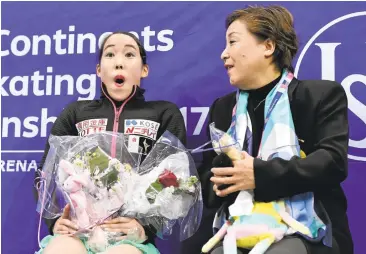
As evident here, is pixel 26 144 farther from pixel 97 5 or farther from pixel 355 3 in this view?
pixel 355 3

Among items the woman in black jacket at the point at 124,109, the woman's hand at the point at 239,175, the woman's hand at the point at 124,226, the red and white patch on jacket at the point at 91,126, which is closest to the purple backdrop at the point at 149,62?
the woman in black jacket at the point at 124,109

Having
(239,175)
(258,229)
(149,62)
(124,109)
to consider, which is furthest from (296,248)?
(149,62)

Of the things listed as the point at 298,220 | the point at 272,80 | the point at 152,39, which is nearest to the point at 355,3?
the point at 272,80

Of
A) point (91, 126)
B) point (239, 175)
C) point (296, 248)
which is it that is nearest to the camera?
point (296, 248)

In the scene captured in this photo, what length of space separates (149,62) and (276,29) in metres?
0.69

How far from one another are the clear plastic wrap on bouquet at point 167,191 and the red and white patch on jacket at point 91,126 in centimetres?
27

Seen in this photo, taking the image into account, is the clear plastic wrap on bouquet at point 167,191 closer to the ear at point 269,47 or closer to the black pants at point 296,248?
the black pants at point 296,248

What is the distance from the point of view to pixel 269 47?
6.13 feet

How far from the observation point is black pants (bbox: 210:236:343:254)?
1.57 metres

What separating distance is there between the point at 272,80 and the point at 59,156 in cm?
70

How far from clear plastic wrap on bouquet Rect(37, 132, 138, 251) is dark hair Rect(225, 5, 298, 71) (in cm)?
57

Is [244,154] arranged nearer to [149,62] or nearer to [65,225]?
[65,225]

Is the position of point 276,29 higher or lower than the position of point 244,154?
higher

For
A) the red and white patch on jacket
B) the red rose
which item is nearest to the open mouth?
the red and white patch on jacket
